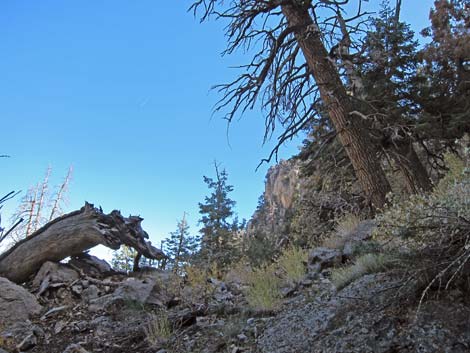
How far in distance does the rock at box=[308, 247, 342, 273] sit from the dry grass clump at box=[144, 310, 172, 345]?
7.03 ft

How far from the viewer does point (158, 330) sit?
379cm

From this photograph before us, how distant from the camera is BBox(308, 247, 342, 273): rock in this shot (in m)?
4.90

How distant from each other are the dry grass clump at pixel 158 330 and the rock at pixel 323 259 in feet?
7.03

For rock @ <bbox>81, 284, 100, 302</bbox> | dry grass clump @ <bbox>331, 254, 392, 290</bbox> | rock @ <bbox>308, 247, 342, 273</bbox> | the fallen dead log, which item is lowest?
dry grass clump @ <bbox>331, 254, 392, 290</bbox>

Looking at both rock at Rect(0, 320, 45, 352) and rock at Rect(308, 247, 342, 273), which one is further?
rock at Rect(308, 247, 342, 273)

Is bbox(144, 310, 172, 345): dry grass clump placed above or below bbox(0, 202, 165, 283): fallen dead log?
below

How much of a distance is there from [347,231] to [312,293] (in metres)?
2.75

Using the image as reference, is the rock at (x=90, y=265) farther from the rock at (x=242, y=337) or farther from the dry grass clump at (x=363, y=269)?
the dry grass clump at (x=363, y=269)

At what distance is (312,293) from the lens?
12.6 feet

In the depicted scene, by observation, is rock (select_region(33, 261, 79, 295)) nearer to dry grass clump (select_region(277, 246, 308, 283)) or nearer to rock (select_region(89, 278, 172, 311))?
rock (select_region(89, 278, 172, 311))

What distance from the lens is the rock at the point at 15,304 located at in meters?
5.16

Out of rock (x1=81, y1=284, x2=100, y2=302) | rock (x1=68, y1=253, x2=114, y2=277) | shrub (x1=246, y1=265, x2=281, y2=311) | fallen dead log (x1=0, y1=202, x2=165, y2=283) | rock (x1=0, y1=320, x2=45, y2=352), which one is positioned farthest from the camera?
rock (x1=68, y1=253, x2=114, y2=277)

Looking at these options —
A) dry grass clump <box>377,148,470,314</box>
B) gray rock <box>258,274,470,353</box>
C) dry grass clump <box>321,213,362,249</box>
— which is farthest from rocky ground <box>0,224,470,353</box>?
dry grass clump <box>321,213,362,249</box>

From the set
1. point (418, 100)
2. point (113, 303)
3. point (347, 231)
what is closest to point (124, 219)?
point (113, 303)
